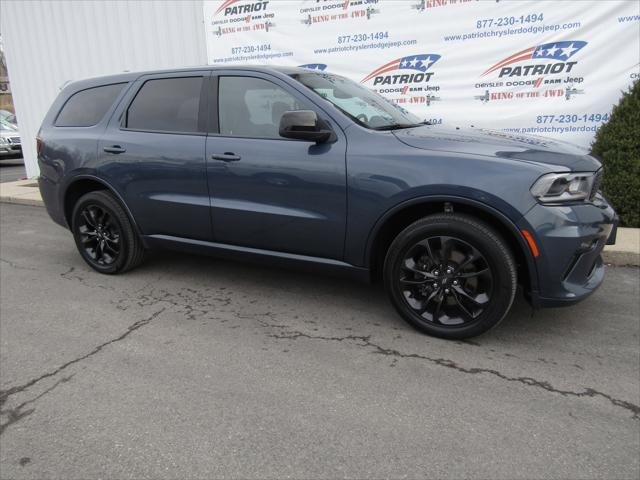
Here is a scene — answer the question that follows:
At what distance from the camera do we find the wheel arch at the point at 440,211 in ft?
9.59

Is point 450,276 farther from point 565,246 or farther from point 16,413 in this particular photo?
point 16,413

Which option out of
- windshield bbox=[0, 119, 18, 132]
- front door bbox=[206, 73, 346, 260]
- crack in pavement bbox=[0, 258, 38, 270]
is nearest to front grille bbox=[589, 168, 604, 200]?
front door bbox=[206, 73, 346, 260]

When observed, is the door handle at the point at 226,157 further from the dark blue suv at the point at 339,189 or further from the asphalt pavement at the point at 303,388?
the asphalt pavement at the point at 303,388

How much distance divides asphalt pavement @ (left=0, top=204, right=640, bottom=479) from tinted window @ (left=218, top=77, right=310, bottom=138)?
137 cm

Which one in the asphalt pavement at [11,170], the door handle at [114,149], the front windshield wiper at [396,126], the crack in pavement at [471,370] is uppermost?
the front windshield wiper at [396,126]

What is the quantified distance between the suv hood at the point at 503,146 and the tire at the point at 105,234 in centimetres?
261

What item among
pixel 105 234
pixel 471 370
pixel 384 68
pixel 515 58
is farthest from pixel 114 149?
pixel 515 58

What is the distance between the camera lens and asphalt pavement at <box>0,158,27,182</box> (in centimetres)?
1295

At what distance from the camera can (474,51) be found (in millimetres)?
6281

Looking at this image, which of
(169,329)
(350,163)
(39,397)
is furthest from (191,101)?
(39,397)

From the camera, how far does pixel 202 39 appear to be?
8281mm

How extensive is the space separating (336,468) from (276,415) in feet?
1.60

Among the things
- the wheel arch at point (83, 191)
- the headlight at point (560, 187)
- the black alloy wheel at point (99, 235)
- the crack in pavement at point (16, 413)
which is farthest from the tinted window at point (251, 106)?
the crack in pavement at point (16, 413)

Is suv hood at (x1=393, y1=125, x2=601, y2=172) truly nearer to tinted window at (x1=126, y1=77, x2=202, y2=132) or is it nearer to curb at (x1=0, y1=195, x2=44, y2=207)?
tinted window at (x1=126, y1=77, x2=202, y2=132)
